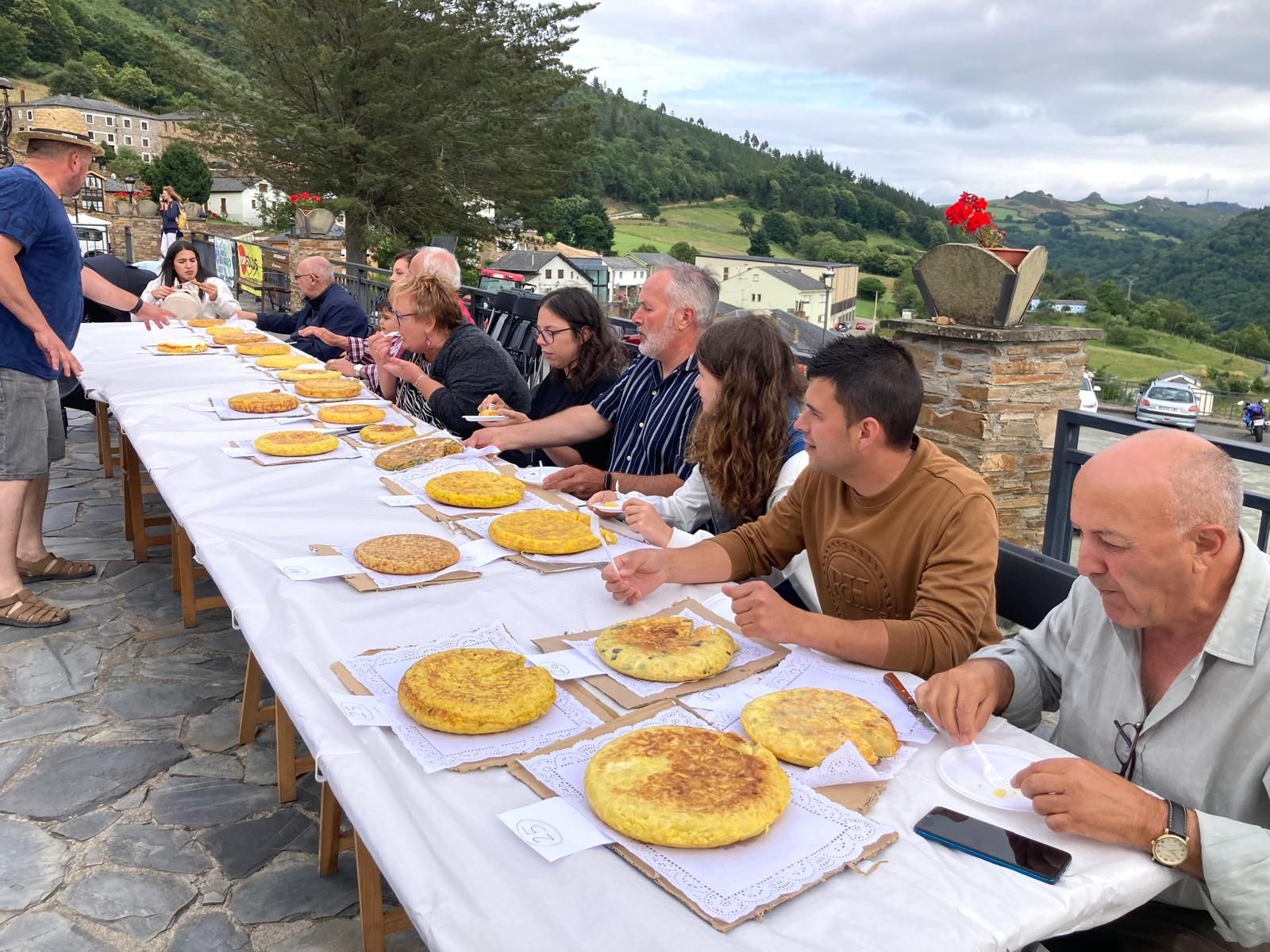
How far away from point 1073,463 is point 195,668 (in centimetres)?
352

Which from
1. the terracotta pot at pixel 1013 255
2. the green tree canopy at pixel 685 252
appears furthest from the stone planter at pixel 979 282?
the green tree canopy at pixel 685 252

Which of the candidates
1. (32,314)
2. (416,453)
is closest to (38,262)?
(32,314)

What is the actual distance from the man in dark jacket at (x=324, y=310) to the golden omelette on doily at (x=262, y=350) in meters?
0.86

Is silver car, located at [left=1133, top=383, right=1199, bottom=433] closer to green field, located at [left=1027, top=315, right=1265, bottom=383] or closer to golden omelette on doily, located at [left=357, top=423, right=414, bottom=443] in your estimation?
green field, located at [left=1027, top=315, right=1265, bottom=383]

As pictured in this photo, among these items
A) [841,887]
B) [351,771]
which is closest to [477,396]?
[351,771]

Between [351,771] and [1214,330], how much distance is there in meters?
62.8

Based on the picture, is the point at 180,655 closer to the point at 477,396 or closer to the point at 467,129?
the point at 477,396

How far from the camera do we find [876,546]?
204cm

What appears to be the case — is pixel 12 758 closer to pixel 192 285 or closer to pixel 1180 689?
pixel 1180 689

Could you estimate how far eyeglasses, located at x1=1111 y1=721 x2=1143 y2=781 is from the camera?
148 centimetres

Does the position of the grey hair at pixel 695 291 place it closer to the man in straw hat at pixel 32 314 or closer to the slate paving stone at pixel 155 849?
the slate paving stone at pixel 155 849

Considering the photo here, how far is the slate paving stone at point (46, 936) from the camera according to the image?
2.02 metres

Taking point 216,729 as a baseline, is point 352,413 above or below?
above

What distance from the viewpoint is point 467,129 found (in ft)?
84.0
